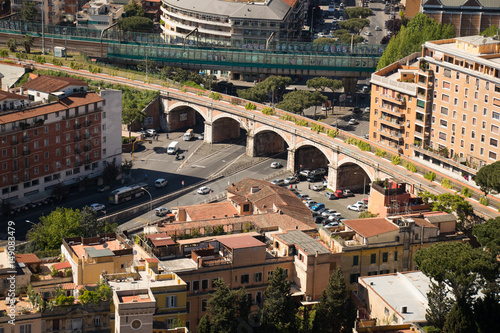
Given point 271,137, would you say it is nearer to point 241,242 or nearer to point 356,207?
point 356,207

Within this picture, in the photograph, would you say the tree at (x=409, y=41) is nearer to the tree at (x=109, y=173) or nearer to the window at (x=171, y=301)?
the tree at (x=109, y=173)

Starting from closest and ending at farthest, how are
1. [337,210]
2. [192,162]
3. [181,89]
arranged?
[337,210]
[192,162]
[181,89]

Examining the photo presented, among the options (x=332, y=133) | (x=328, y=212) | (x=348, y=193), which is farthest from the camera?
(x=332, y=133)

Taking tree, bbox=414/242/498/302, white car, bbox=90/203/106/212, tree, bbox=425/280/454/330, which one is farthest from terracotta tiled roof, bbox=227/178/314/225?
white car, bbox=90/203/106/212

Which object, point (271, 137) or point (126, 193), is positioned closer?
point (126, 193)

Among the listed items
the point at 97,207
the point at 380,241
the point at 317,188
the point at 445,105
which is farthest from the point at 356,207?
the point at 380,241

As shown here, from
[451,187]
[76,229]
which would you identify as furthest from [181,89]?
[76,229]

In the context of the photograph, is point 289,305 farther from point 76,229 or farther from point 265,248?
point 76,229
